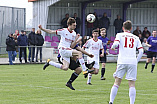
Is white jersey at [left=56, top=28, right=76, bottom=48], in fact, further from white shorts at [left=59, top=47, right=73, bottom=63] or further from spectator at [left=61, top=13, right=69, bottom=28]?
spectator at [left=61, top=13, right=69, bottom=28]

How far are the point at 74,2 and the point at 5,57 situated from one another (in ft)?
30.2

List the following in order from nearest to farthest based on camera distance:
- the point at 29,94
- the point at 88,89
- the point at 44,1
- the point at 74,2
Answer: the point at 29,94, the point at 88,89, the point at 44,1, the point at 74,2

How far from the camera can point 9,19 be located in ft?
108

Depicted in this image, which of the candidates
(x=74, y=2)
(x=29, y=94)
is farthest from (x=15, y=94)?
(x=74, y=2)

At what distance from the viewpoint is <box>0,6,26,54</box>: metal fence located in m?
32.1

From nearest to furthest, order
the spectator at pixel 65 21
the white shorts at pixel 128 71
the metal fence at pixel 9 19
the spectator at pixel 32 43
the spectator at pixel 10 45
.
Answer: the white shorts at pixel 128 71 → the spectator at pixel 10 45 → the spectator at pixel 32 43 → the spectator at pixel 65 21 → the metal fence at pixel 9 19

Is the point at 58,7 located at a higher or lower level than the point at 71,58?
higher

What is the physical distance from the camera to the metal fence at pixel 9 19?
3210 centimetres

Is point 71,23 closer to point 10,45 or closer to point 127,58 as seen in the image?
point 127,58

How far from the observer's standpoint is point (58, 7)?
34.4m

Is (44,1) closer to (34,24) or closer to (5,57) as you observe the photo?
(34,24)

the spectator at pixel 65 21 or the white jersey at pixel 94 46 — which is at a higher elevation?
the spectator at pixel 65 21

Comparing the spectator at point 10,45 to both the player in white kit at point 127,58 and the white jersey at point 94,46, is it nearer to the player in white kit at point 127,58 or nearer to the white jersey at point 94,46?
the white jersey at point 94,46

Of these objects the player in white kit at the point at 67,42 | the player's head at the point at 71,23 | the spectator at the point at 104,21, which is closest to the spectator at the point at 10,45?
the spectator at the point at 104,21
